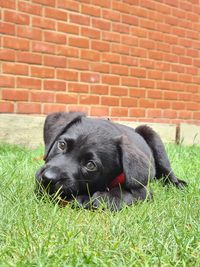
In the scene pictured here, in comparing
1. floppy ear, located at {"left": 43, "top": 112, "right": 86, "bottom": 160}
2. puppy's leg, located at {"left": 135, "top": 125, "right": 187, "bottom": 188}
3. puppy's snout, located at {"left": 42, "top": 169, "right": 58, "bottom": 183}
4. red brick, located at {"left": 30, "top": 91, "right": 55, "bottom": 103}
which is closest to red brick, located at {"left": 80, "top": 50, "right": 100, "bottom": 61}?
red brick, located at {"left": 30, "top": 91, "right": 55, "bottom": 103}

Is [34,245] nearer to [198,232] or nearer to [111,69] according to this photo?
[198,232]

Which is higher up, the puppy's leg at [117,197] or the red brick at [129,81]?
the red brick at [129,81]

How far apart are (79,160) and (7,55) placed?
2819mm

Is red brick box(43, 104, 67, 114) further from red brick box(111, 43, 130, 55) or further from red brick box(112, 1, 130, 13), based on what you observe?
red brick box(112, 1, 130, 13)

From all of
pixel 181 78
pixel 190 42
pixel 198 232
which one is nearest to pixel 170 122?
pixel 181 78

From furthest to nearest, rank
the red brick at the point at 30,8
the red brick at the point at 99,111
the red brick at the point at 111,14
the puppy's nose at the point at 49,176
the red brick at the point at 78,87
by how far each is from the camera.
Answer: the red brick at the point at 111,14, the red brick at the point at 99,111, the red brick at the point at 78,87, the red brick at the point at 30,8, the puppy's nose at the point at 49,176

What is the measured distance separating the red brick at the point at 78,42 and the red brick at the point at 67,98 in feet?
2.05

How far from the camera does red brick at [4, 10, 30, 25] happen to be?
17.9 feet

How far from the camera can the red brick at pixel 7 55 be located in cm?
541

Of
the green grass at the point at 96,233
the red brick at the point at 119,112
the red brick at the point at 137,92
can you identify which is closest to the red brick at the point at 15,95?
the red brick at the point at 119,112

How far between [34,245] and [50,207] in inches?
27.0

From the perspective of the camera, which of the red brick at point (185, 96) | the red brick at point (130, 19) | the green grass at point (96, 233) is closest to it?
the green grass at point (96, 233)

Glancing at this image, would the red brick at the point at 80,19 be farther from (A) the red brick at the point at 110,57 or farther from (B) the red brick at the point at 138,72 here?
(B) the red brick at the point at 138,72

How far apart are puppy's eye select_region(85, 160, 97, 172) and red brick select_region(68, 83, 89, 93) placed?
3.19 m
